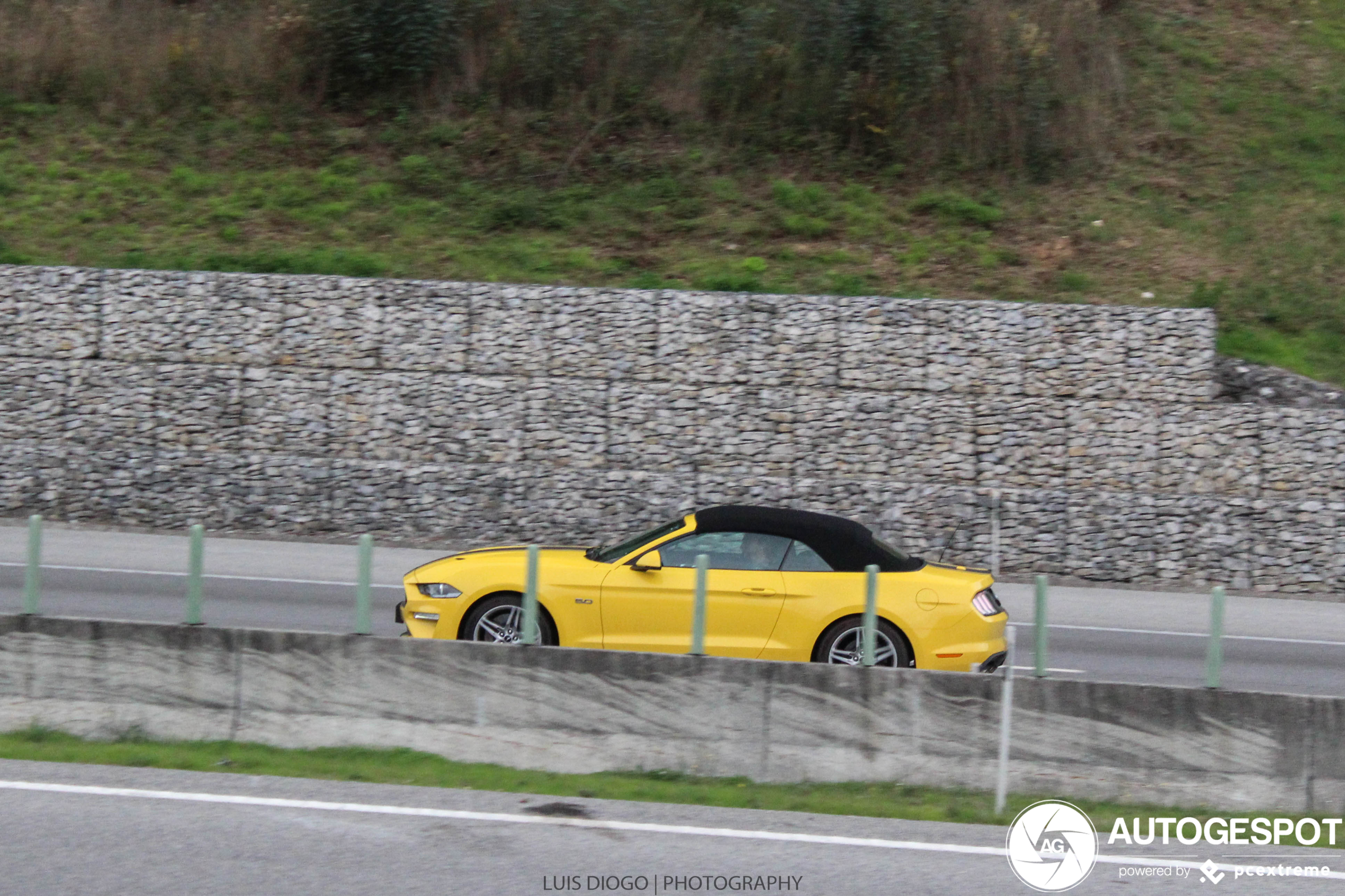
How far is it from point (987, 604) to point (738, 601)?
76.8 inches

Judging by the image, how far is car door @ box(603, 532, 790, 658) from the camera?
1003 cm

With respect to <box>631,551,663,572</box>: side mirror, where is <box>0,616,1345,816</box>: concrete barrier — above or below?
below

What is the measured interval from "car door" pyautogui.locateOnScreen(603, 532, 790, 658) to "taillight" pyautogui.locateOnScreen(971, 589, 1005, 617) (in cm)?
149

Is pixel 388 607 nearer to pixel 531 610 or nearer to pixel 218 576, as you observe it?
pixel 218 576

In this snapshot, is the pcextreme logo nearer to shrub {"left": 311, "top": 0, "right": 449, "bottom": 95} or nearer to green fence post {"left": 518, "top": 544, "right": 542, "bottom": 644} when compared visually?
green fence post {"left": 518, "top": 544, "right": 542, "bottom": 644}

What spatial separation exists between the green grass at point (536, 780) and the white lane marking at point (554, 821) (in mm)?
584

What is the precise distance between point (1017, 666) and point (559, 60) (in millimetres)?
19265

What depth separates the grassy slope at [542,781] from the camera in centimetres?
774

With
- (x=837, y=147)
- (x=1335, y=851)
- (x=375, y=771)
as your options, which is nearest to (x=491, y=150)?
(x=837, y=147)

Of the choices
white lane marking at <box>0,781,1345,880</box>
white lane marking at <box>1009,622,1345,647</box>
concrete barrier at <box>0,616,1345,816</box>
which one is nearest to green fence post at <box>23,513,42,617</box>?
concrete barrier at <box>0,616,1345,816</box>

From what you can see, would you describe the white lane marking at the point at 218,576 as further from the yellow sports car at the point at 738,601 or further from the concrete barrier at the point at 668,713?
the concrete barrier at the point at 668,713

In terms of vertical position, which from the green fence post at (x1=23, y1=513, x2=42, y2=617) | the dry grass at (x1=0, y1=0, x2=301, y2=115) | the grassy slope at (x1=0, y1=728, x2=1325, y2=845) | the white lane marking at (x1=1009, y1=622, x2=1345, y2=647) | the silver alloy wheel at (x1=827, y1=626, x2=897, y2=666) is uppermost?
the dry grass at (x1=0, y1=0, x2=301, y2=115)

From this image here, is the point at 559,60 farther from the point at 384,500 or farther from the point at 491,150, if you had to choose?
the point at 384,500

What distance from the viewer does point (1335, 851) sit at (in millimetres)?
7121
